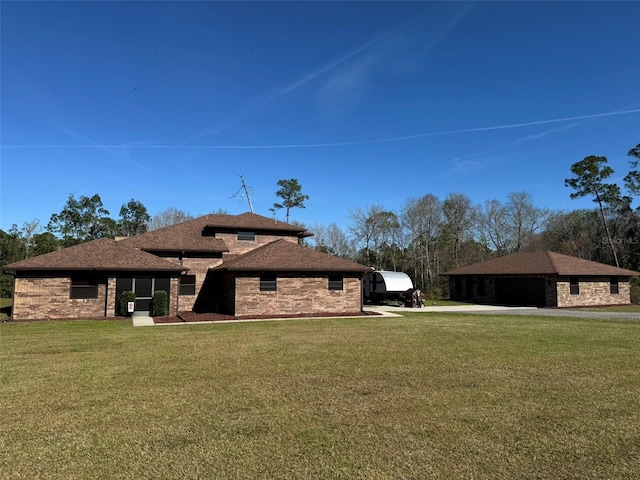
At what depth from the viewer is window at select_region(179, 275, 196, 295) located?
2169 centimetres

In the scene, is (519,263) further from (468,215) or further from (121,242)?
(121,242)

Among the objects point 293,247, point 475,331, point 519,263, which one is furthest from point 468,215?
point 475,331

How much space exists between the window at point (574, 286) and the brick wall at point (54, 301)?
90.5 ft

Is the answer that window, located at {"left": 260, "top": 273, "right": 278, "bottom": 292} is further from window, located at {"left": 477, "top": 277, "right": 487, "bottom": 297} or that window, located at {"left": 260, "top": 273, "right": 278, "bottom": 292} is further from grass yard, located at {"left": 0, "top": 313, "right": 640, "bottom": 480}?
window, located at {"left": 477, "top": 277, "right": 487, "bottom": 297}

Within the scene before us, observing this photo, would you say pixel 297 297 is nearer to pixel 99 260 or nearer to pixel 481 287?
pixel 99 260

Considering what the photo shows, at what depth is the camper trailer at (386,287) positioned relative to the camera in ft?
89.5

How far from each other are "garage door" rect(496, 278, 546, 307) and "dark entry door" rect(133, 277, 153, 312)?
970 inches

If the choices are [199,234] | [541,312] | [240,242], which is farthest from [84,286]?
[541,312]

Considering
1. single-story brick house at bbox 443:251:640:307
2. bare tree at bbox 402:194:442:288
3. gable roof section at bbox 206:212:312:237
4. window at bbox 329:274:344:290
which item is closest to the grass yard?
window at bbox 329:274:344:290

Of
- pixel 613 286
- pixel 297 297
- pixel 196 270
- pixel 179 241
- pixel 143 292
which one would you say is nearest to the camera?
pixel 143 292

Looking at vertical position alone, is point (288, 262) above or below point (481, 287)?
above

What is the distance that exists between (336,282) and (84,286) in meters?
11.7

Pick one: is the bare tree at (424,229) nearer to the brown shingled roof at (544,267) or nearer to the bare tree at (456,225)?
the bare tree at (456,225)

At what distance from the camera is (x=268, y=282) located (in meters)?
19.5
